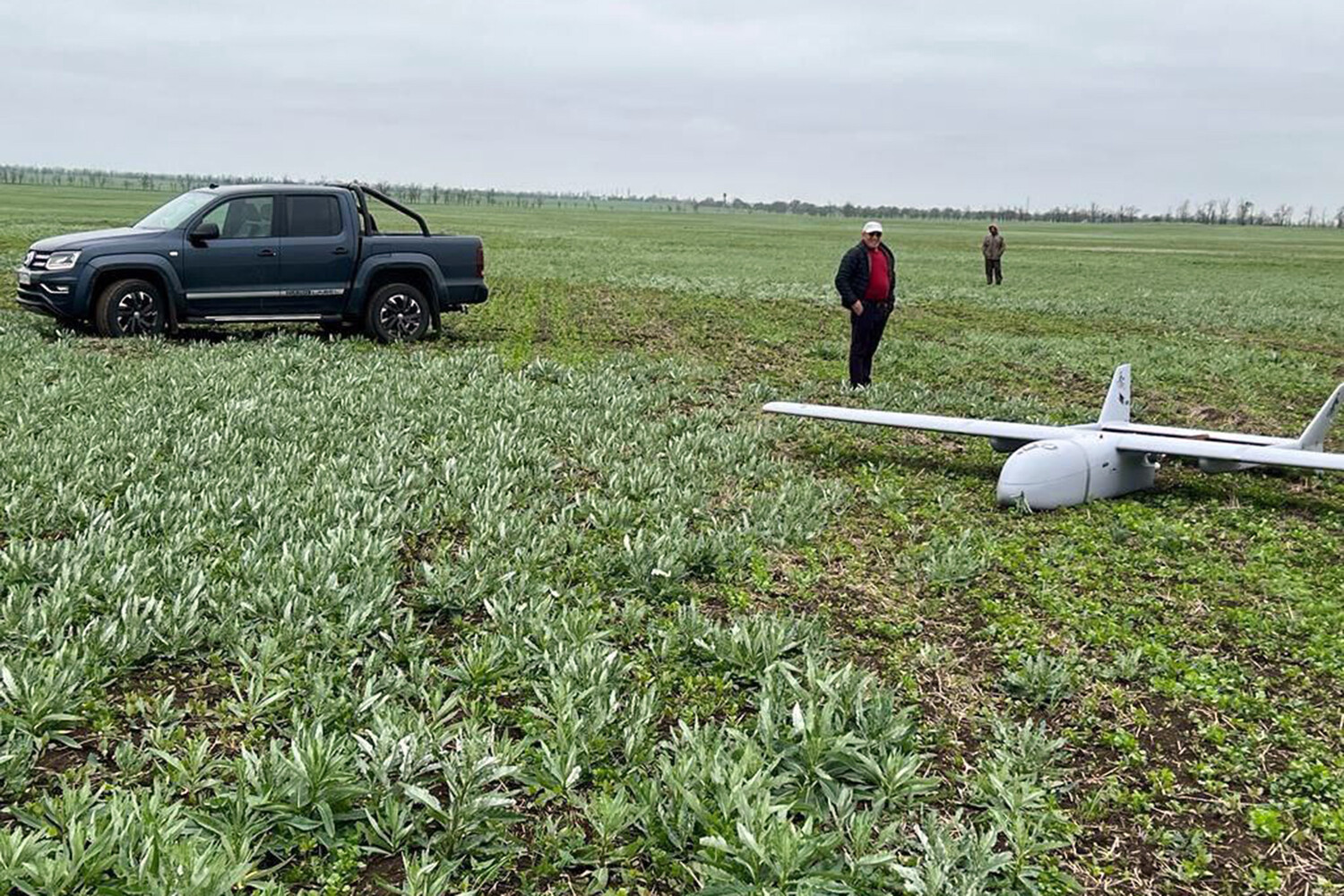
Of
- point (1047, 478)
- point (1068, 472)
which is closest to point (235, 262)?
point (1047, 478)

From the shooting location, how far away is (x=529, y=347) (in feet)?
52.4

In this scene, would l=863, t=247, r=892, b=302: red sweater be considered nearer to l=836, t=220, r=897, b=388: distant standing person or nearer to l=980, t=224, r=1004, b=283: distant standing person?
l=836, t=220, r=897, b=388: distant standing person

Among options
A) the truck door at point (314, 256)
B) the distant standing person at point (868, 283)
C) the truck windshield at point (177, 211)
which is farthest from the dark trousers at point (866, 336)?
the truck windshield at point (177, 211)

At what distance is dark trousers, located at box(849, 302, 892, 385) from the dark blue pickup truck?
6311mm

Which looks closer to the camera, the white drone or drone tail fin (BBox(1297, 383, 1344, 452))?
the white drone

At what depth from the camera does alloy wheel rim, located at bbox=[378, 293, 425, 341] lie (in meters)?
15.6

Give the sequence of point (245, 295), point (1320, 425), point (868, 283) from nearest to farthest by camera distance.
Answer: point (1320, 425), point (868, 283), point (245, 295)

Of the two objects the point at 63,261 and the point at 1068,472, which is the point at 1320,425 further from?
the point at 63,261

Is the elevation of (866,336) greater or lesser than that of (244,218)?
lesser

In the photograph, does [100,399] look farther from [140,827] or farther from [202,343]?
[140,827]

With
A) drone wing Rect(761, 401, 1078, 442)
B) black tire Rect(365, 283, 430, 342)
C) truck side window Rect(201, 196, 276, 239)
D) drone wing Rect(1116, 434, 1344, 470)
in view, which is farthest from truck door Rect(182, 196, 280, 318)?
drone wing Rect(1116, 434, 1344, 470)

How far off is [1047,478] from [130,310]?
39.8 ft

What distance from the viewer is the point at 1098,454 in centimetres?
828

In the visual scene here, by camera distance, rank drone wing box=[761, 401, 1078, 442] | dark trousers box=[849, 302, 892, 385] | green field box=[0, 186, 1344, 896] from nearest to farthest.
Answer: green field box=[0, 186, 1344, 896] < drone wing box=[761, 401, 1078, 442] < dark trousers box=[849, 302, 892, 385]
